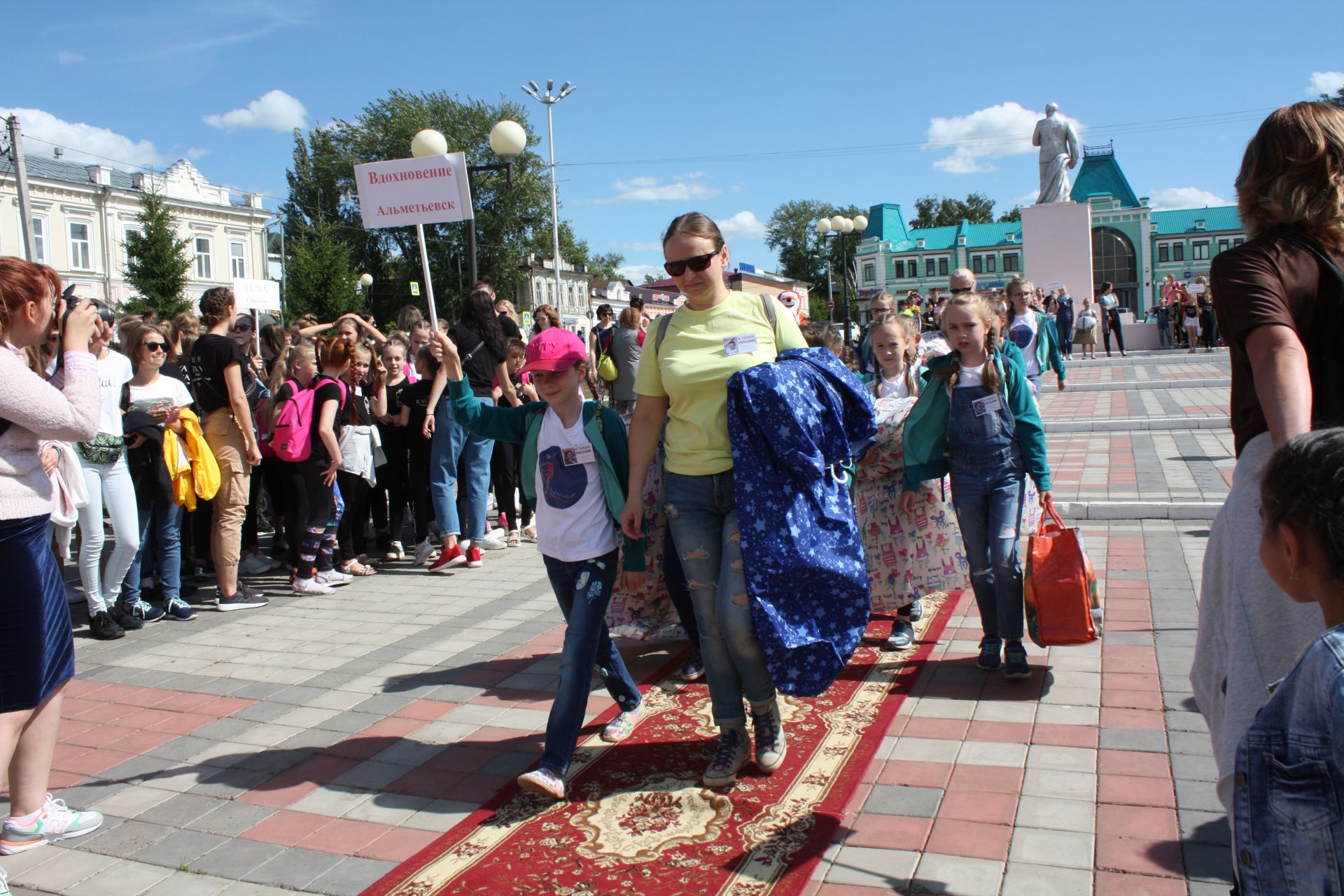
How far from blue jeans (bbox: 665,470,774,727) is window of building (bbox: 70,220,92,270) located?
5445cm

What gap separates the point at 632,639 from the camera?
5.75m

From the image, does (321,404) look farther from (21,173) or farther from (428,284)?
(21,173)

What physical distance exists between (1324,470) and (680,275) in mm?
2305

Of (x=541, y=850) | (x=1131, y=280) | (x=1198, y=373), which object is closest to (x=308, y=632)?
(x=541, y=850)

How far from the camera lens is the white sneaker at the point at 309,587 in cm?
723

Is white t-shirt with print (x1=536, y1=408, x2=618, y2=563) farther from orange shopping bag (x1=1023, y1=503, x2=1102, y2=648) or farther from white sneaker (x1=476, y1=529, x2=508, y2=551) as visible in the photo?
white sneaker (x1=476, y1=529, x2=508, y2=551)

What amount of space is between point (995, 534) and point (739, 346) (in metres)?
1.76

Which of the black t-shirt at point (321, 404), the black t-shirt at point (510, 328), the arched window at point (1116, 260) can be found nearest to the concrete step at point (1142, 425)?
the black t-shirt at point (510, 328)

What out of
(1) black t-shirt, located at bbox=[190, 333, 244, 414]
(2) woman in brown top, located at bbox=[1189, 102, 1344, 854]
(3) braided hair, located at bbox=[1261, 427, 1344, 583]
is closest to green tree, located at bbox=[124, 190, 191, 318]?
(1) black t-shirt, located at bbox=[190, 333, 244, 414]

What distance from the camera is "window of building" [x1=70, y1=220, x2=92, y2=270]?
4956 cm

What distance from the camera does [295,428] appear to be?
710 cm

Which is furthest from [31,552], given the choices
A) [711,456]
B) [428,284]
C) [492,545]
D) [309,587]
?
[492,545]

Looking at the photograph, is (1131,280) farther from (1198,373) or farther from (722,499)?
(722,499)

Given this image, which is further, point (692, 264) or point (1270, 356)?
point (692, 264)
